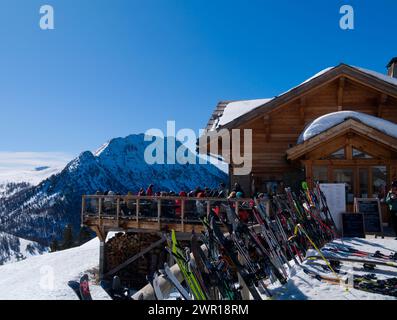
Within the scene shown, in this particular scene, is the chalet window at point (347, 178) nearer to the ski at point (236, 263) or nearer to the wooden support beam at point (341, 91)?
the wooden support beam at point (341, 91)

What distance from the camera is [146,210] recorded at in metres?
13.7

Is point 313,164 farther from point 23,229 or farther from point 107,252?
point 23,229

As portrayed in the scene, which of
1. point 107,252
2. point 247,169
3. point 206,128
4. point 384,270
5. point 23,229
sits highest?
point 206,128

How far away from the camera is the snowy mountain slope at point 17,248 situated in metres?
162

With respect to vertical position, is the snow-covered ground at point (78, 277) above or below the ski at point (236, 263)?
below

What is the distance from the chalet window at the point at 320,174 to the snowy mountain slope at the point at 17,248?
168679 millimetres

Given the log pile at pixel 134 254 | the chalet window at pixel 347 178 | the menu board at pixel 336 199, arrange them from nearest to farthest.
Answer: the menu board at pixel 336 199
the chalet window at pixel 347 178
the log pile at pixel 134 254

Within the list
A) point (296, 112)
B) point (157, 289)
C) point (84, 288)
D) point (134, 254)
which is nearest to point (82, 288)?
point (84, 288)

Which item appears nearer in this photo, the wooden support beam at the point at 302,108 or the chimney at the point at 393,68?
the wooden support beam at the point at 302,108

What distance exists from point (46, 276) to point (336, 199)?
14.2 m

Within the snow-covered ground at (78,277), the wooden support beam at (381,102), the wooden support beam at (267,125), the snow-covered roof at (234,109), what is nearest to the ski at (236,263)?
the snow-covered ground at (78,277)

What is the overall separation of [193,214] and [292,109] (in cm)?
691
